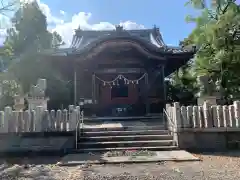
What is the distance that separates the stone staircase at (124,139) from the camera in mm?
7934

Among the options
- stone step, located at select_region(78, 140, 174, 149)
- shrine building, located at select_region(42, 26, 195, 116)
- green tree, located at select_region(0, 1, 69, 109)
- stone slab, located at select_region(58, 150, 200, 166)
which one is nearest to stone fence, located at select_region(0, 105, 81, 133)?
stone step, located at select_region(78, 140, 174, 149)

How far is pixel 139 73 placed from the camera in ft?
48.9

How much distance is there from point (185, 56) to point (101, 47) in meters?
4.54

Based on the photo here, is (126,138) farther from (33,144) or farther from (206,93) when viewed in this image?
(206,93)

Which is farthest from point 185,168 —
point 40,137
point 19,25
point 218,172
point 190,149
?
point 19,25

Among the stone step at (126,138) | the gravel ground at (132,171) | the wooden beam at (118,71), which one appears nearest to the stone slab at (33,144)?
the stone step at (126,138)

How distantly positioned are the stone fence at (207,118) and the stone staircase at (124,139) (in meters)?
0.77

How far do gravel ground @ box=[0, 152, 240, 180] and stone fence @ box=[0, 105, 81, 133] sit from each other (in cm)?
145

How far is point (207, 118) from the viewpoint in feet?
26.1

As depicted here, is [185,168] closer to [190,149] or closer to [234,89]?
[190,149]

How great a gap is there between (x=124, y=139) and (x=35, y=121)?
2.90m

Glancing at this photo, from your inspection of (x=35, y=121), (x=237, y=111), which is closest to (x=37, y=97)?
(x=35, y=121)

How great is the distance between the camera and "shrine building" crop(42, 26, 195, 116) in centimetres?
1332

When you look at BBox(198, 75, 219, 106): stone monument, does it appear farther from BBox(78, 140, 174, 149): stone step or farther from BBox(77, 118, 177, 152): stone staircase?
BBox(78, 140, 174, 149): stone step
